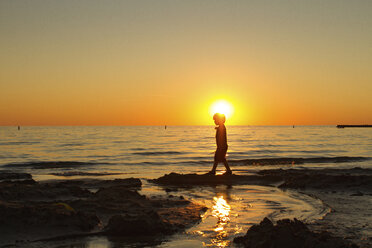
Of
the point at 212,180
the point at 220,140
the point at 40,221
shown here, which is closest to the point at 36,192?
the point at 40,221

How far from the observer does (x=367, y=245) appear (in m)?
4.84

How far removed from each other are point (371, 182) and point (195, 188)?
547 centimetres

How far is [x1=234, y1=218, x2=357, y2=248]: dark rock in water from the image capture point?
14.5 feet

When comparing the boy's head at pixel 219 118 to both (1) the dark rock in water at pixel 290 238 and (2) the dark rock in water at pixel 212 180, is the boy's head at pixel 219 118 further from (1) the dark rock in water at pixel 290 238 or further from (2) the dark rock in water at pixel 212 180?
(1) the dark rock in water at pixel 290 238

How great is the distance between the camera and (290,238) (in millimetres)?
4551

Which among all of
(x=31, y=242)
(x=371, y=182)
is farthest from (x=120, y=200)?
(x=371, y=182)

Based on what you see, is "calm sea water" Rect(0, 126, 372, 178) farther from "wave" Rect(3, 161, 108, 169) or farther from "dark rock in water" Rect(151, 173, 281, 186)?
"dark rock in water" Rect(151, 173, 281, 186)

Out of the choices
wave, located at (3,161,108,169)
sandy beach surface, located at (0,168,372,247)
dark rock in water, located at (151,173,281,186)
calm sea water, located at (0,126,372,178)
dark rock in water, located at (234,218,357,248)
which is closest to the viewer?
dark rock in water, located at (234,218,357,248)

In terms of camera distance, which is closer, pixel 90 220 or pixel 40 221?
pixel 40 221

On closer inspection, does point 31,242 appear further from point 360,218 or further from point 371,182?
point 371,182

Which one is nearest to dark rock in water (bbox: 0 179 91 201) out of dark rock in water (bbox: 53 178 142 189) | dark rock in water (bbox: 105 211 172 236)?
dark rock in water (bbox: 53 178 142 189)

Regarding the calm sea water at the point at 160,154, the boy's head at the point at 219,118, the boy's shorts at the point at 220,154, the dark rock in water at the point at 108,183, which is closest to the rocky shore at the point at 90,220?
the dark rock in water at the point at 108,183

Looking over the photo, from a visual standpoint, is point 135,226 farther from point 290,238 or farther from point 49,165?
point 49,165

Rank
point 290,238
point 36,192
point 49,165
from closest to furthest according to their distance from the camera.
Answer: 1. point 290,238
2. point 36,192
3. point 49,165
